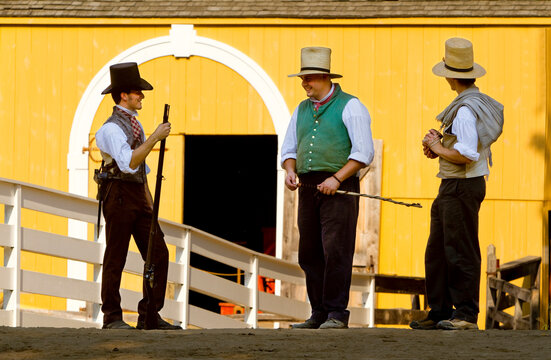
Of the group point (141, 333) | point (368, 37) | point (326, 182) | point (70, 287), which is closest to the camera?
point (141, 333)

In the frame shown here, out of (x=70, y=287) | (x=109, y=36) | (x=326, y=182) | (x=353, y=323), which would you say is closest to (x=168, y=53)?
(x=109, y=36)

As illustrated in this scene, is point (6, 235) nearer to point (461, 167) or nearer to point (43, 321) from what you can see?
point (43, 321)

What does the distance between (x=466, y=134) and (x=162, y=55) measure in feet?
23.9

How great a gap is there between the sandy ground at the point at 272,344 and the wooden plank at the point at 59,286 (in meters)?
2.67

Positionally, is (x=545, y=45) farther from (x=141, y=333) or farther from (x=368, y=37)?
(x=141, y=333)

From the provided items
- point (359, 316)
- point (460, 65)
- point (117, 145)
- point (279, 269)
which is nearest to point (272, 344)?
point (117, 145)

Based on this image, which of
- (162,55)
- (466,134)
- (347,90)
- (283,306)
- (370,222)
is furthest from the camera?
(162,55)

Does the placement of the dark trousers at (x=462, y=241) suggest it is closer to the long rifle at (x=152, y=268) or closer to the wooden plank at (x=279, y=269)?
the long rifle at (x=152, y=268)

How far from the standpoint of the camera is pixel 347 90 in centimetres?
1405

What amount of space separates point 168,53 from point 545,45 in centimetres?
420

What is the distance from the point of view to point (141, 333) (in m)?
7.02

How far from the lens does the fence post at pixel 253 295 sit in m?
12.1

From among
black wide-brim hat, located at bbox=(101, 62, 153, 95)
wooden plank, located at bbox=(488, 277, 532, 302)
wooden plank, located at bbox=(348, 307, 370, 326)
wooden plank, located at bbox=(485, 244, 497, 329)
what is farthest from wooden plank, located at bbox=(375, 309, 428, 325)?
black wide-brim hat, located at bbox=(101, 62, 153, 95)

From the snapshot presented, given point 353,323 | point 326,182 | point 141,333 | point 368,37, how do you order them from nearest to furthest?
1. point 141,333
2. point 326,182
3. point 353,323
4. point 368,37
